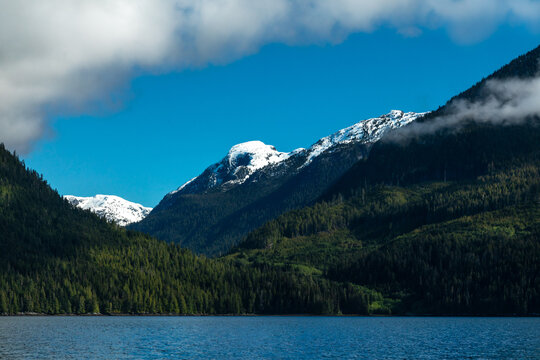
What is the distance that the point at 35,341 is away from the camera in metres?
156

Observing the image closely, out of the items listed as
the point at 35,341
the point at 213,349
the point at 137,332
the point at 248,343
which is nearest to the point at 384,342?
the point at 248,343

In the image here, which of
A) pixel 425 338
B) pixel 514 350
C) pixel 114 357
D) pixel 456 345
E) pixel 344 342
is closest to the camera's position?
A: pixel 114 357

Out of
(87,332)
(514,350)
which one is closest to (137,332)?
(87,332)

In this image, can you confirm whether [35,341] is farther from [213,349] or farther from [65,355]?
[213,349]

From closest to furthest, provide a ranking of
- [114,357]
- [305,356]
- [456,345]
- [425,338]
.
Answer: [114,357] < [305,356] < [456,345] < [425,338]

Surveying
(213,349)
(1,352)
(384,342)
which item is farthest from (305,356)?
(1,352)

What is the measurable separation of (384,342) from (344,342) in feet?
34.9

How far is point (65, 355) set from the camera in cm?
12862

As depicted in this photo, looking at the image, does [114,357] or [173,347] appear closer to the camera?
[114,357]

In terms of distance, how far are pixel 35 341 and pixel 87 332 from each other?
39.1 metres

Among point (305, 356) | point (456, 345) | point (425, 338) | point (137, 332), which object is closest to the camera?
point (305, 356)

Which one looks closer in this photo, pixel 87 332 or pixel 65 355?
pixel 65 355

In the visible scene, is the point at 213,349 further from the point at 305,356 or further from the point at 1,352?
the point at 1,352

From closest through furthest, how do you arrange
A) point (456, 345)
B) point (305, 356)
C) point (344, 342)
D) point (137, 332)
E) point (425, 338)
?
→ point (305, 356)
point (456, 345)
point (344, 342)
point (425, 338)
point (137, 332)
